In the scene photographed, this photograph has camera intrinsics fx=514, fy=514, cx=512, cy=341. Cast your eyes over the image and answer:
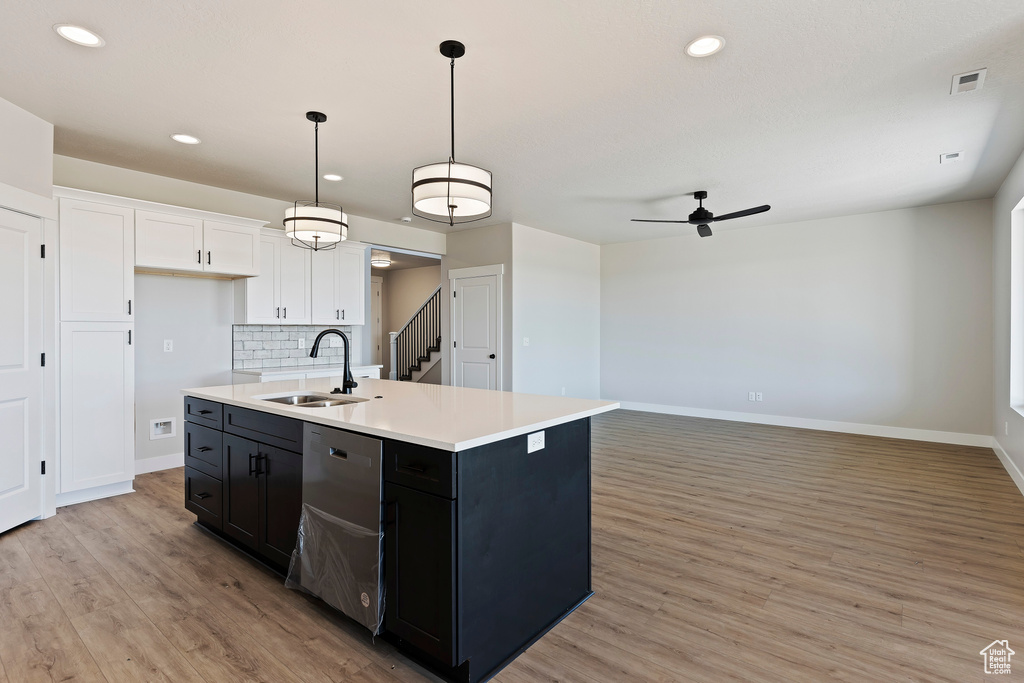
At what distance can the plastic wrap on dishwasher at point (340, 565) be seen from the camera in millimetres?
2031

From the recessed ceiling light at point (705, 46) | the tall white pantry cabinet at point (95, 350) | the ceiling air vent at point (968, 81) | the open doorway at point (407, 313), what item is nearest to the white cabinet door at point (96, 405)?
the tall white pantry cabinet at point (95, 350)

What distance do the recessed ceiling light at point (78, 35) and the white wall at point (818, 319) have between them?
6822mm

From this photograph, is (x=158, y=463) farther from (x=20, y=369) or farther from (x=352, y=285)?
(x=352, y=285)

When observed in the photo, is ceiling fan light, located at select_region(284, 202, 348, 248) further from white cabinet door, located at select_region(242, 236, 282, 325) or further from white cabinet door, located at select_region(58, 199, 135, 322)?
white cabinet door, located at select_region(242, 236, 282, 325)

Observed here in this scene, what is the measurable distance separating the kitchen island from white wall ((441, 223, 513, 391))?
388cm

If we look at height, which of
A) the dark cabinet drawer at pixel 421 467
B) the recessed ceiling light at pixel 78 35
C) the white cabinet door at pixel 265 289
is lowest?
the dark cabinet drawer at pixel 421 467

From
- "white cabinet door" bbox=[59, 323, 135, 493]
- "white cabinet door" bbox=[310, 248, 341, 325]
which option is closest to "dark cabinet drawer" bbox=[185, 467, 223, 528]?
"white cabinet door" bbox=[59, 323, 135, 493]

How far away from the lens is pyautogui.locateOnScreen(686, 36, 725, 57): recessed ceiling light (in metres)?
2.55

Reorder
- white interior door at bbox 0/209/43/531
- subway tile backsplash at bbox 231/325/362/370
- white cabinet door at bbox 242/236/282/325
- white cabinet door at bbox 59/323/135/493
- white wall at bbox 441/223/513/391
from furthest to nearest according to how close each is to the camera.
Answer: white wall at bbox 441/223/513/391 → subway tile backsplash at bbox 231/325/362/370 → white cabinet door at bbox 242/236/282/325 → white cabinet door at bbox 59/323/135/493 → white interior door at bbox 0/209/43/531

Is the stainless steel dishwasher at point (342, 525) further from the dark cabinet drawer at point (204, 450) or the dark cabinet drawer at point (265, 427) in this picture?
the dark cabinet drawer at point (204, 450)

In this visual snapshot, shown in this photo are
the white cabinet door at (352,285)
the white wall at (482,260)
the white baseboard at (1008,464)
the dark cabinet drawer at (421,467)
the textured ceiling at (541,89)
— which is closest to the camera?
the dark cabinet drawer at (421,467)

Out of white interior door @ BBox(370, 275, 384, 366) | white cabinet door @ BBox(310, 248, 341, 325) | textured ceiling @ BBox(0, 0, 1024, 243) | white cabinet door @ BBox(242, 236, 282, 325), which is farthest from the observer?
white interior door @ BBox(370, 275, 384, 366)

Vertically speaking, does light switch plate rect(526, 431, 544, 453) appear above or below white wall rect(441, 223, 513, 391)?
below

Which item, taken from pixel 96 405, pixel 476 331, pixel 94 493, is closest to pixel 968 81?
pixel 476 331
